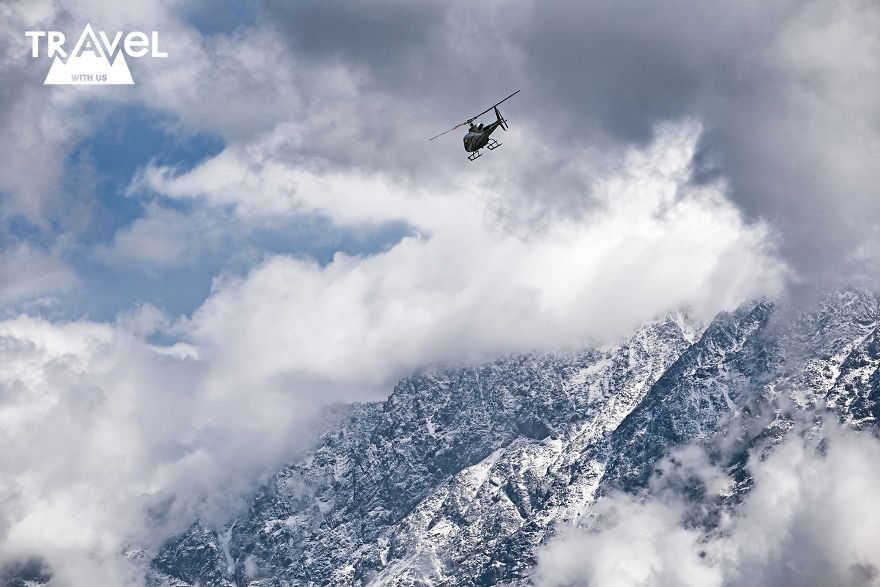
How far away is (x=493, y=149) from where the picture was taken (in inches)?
7638
